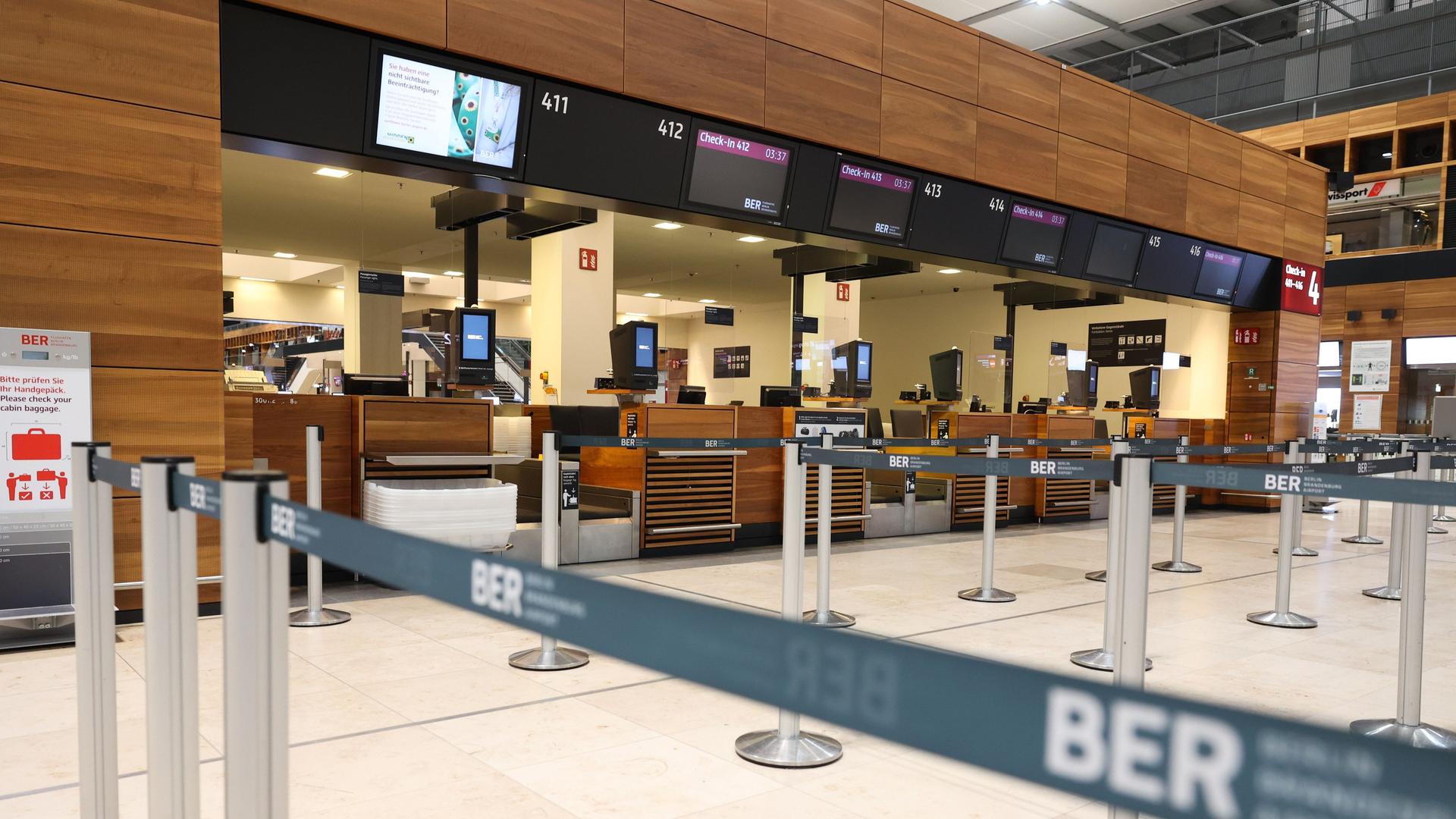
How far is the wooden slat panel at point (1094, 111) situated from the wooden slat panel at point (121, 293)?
21.3 ft

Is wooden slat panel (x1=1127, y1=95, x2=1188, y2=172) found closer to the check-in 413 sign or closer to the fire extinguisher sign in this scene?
the check-in 413 sign

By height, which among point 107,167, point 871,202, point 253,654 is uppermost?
point 871,202

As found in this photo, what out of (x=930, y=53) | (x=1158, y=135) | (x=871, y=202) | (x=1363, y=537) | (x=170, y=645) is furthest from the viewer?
(x=1158, y=135)

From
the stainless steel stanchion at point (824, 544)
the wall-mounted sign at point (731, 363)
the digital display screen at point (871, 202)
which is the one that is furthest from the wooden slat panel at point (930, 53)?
the wall-mounted sign at point (731, 363)

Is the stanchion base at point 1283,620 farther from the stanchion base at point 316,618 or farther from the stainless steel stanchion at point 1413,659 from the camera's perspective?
the stanchion base at point 316,618

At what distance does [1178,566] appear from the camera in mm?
6164

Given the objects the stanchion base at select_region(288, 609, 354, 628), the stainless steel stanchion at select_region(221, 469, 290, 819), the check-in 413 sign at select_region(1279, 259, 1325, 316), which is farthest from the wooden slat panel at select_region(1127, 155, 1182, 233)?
the stainless steel stanchion at select_region(221, 469, 290, 819)

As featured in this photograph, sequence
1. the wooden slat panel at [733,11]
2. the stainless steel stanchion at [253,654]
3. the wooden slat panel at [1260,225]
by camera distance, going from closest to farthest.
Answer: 1. the stainless steel stanchion at [253,654]
2. the wooden slat panel at [733,11]
3. the wooden slat panel at [1260,225]

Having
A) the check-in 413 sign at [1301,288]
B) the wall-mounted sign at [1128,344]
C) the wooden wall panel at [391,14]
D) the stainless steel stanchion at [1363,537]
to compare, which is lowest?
the stainless steel stanchion at [1363,537]

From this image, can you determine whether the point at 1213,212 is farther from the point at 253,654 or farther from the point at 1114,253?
the point at 253,654

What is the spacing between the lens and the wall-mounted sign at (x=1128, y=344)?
1102 centimetres

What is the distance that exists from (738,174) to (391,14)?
2236mm

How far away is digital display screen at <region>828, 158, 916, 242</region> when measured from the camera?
6469mm

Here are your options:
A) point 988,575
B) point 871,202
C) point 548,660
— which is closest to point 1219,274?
point 871,202
